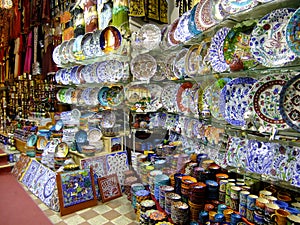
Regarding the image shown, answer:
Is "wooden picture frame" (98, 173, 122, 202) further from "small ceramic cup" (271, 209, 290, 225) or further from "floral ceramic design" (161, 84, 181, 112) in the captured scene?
"small ceramic cup" (271, 209, 290, 225)

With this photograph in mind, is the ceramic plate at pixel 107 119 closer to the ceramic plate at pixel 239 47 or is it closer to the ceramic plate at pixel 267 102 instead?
the ceramic plate at pixel 239 47

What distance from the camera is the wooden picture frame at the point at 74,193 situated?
2186mm

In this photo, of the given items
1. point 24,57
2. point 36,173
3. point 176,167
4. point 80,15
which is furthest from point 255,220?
point 24,57

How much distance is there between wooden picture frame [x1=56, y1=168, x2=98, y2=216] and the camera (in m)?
2.19

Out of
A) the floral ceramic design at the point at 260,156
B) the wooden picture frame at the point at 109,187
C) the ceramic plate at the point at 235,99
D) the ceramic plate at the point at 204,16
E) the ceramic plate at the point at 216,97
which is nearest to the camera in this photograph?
the floral ceramic design at the point at 260,156

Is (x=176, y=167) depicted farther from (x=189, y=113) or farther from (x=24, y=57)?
(x=24, y=57)

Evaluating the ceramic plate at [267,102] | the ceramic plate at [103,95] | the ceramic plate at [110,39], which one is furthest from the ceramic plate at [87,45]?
the ceramic plate at [267,102]

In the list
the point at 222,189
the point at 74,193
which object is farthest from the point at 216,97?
the point at 74,193

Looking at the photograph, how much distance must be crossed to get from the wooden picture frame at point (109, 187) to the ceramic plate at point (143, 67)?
114 centimetres

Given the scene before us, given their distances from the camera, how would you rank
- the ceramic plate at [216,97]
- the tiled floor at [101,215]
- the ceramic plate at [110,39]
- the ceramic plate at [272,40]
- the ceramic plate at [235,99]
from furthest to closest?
the ceramic plate at [110,39], the tiled floor at [101,215], the ceramic plate at [216,97], the ceramic plate at [235,99], the ceramic plate at [272,40]

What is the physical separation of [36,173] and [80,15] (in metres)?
2.25

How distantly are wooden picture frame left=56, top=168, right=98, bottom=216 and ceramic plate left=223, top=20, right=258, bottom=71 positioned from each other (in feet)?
5.90

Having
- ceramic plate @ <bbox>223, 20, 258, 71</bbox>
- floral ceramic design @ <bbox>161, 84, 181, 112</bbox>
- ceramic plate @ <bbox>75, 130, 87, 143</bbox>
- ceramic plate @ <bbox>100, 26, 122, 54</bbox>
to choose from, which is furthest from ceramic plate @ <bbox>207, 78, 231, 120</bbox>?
ceramic plate @ <bbox>75, 130, 87, 143</bbox>

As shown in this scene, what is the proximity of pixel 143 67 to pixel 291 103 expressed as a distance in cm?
162
